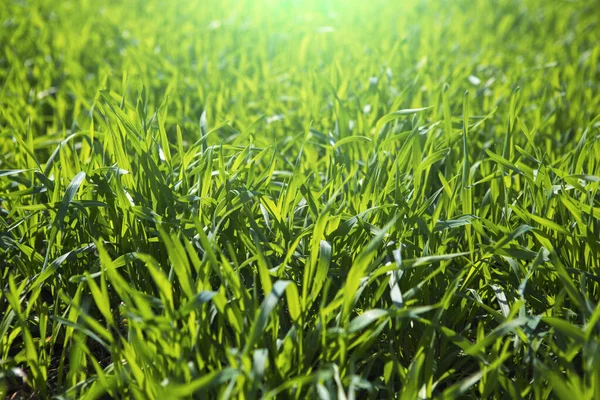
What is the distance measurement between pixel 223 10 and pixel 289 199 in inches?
141

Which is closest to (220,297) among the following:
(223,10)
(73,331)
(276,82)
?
(73,331)

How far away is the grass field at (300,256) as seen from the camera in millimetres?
939

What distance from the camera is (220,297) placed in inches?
37.2

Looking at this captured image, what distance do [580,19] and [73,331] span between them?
13.7ft

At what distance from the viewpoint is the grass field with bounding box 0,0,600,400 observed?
939mm

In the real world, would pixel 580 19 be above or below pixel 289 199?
Result: below

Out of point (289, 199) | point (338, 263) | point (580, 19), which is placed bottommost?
point (580, 19)

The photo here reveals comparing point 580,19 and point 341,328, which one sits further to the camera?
point 580,19

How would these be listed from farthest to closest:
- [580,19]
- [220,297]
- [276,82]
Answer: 1. [580,19]
2. [276,82]
3. [220,297]

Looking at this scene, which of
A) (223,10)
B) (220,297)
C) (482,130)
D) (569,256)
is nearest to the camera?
(220,297)

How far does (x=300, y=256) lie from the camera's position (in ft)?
3.89

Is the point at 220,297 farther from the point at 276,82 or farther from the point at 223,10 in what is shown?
the point at 223,10

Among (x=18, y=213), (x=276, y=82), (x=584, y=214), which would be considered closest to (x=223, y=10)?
(x=276, y=82)

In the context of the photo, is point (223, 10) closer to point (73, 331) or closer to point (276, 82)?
point (276, 82)
